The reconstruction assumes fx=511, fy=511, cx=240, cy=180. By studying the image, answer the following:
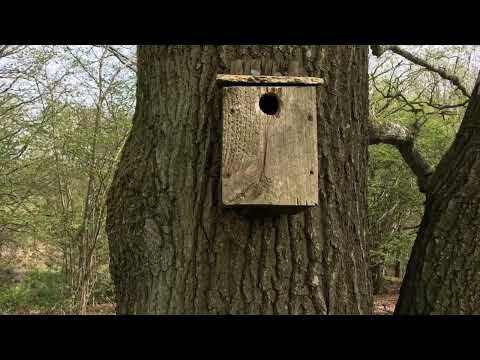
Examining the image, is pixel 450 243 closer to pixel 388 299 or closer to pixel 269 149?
pixel 269 149

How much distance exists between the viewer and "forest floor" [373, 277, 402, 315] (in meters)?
7.34

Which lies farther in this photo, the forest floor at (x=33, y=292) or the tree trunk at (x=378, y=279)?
the tree trunk at (x=378, y=279)

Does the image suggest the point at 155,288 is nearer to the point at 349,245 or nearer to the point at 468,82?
the point at 349,245

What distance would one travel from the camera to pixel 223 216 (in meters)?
1.82

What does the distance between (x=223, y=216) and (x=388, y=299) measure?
7054 mm

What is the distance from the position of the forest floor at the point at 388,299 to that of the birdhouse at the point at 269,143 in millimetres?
5746

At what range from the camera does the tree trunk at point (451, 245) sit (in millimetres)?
2105

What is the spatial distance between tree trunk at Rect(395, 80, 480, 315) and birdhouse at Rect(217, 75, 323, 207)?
2.48ft

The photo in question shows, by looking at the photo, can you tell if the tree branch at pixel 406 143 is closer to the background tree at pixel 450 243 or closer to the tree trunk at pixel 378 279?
the background tree at pixel 450 243

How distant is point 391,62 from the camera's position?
331 inches

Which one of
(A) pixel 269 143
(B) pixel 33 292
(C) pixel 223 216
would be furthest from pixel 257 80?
(B) pixel 33 292

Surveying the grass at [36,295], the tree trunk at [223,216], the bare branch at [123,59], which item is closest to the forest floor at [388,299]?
the grass at [36,295]

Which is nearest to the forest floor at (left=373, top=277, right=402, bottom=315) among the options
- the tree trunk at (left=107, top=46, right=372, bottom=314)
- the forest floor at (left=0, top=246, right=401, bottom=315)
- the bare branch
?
the forest floor at (left=0, top=246, right=401, bottom=315)
